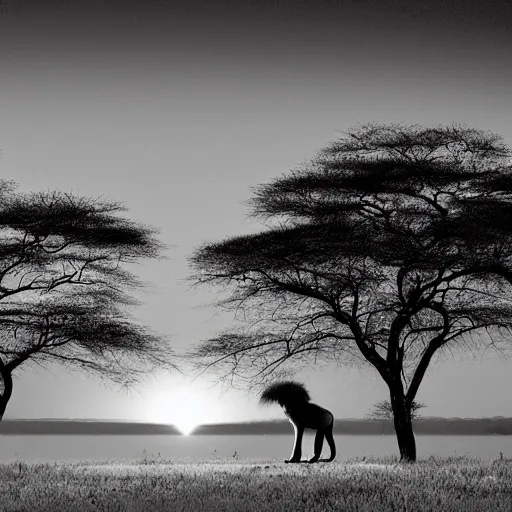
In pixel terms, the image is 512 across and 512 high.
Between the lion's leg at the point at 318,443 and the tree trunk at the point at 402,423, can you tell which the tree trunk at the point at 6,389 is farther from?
the tree trunk at the point at 402,423

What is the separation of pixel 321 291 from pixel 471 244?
4.46 m

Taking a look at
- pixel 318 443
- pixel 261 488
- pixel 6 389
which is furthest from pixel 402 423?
pixel 6 389

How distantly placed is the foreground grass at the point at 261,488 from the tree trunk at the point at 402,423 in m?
2.58

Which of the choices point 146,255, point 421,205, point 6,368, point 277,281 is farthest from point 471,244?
point 6,368

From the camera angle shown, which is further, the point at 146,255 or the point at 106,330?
the point at 146,255

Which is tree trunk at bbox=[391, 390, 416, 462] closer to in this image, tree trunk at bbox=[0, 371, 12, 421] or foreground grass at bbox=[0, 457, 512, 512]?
foreground grass at bbox=[0, 457, 512, 512]

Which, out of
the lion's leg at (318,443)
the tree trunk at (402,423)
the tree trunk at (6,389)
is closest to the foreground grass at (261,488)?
the lion's leg at (318,443)

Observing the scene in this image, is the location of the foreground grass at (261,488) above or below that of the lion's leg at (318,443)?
below

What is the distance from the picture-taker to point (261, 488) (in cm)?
1859

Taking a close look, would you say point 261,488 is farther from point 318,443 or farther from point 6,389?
point 6,389

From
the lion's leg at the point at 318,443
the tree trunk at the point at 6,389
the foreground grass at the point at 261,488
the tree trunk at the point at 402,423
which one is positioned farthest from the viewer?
the tree trunk at the point at 6,389

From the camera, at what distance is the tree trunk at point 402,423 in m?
27.1

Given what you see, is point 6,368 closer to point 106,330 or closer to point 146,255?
point 106,330

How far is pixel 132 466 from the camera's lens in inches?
1013
